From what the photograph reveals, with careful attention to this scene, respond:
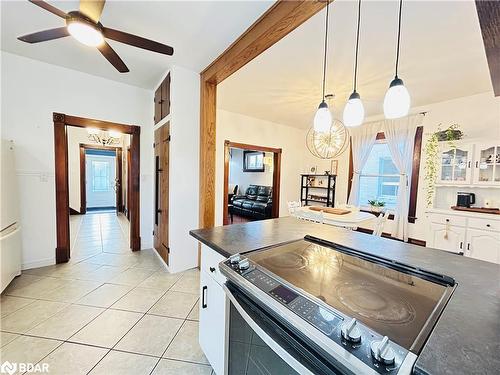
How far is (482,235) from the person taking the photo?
2936mm

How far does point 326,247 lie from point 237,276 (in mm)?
687

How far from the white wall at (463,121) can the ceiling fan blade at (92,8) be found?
4.78 metres

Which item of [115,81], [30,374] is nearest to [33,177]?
[115,81]

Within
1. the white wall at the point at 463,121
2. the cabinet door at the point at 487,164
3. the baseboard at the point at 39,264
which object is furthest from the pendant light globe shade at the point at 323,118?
the baseboard at the point at 39,264

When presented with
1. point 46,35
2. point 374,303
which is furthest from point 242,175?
point 374,303

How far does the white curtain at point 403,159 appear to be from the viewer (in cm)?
412

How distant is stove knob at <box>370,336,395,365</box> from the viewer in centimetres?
50

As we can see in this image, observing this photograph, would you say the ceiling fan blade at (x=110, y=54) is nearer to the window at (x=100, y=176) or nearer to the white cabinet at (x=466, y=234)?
the white cabinet at (x=466, y=234)

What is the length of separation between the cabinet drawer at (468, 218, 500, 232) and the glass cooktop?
10.0 feet

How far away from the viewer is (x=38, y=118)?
284 centimetres

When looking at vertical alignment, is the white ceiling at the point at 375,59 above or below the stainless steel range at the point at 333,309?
above

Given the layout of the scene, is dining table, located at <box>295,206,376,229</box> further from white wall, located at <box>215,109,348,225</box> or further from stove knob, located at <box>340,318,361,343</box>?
stove knob, located at <box>340,318,361,343</box>

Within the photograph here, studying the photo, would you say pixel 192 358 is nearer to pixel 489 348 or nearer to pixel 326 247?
pixel 326 247

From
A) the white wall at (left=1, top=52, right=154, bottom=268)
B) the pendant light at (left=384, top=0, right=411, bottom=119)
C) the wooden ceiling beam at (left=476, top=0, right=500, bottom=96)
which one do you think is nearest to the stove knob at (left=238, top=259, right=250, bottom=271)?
the pendant light at (left=384, top=0, right=411, bottom=119)
